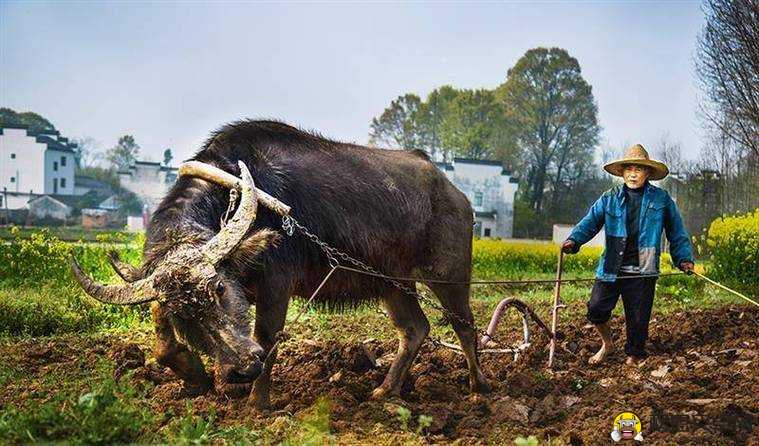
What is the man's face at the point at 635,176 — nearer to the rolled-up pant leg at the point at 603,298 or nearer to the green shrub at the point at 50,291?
the rolled-up pant leg at the point at 603,298

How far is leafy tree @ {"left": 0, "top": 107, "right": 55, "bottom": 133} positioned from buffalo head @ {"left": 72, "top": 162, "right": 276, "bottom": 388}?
17714mm

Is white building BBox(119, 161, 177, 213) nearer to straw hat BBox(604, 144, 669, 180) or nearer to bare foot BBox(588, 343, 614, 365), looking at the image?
bare foot BBox(588, 343, 614, 365)

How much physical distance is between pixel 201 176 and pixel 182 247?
62cm

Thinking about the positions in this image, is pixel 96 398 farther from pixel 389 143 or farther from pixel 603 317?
pixel 389 143

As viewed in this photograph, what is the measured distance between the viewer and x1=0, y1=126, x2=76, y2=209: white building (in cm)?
1847

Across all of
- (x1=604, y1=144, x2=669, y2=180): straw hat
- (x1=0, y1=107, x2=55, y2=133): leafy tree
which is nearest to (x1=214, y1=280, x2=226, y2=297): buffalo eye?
(x1=604, y1=144, x2=669, y2=180): straw hat

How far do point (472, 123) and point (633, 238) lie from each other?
24559mm

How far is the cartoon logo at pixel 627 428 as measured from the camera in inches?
153

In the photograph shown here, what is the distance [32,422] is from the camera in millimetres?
3213

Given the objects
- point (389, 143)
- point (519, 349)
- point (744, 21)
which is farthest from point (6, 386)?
point (389, 143)

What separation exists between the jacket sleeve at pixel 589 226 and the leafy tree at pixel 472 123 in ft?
73.3

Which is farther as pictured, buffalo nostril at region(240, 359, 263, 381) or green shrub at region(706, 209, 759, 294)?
green shrub at region(706, 209, 759, 294)

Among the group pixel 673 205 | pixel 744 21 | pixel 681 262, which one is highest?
pixel 744 21

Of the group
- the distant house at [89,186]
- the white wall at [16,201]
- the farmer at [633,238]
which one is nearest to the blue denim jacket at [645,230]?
the farmer at [633,238]
